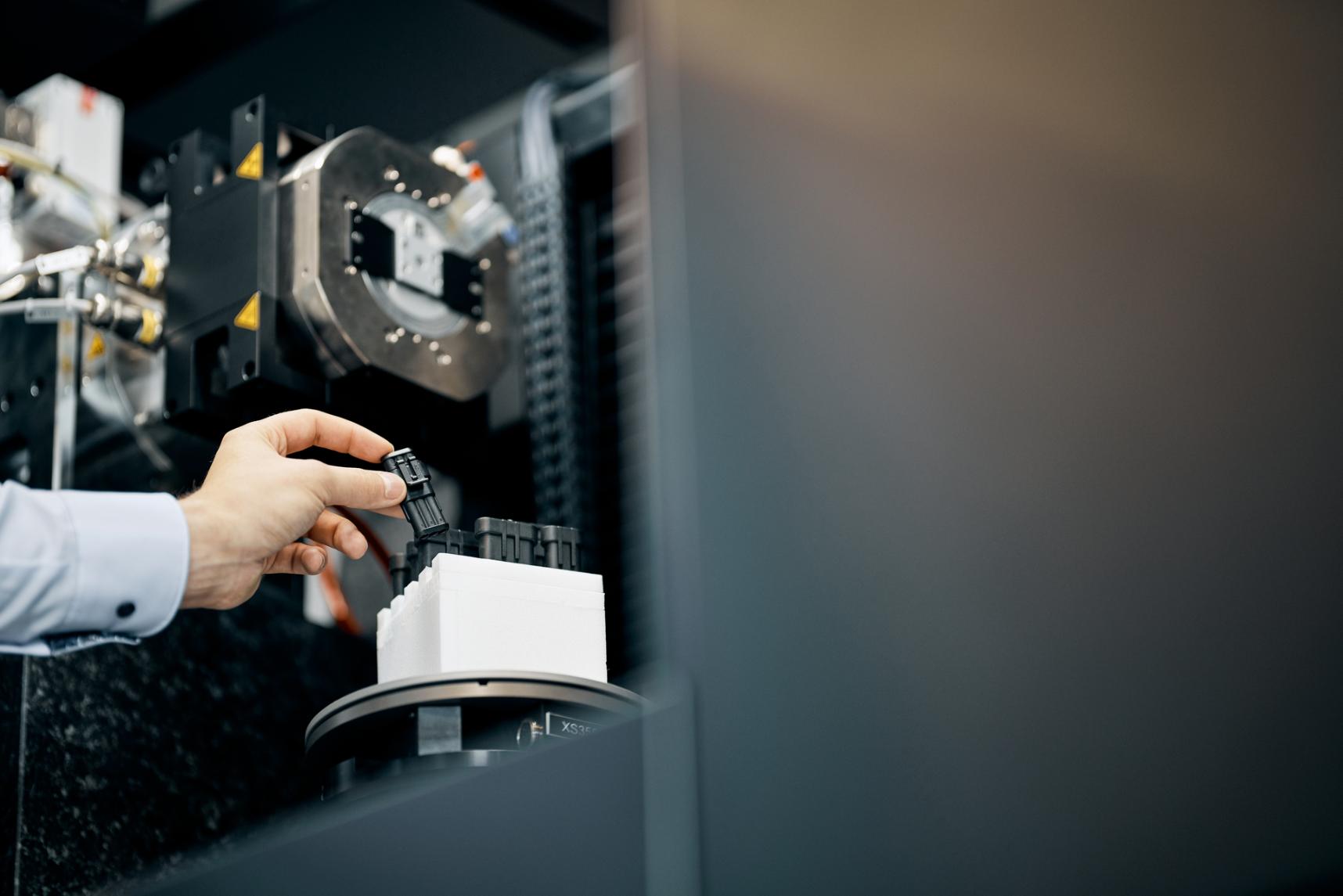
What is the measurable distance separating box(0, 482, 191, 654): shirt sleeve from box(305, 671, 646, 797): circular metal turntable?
130mm

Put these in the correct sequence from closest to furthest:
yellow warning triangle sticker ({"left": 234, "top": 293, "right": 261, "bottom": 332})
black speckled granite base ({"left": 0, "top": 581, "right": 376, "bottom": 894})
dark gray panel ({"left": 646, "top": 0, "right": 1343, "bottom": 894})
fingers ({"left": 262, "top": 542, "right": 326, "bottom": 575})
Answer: dark gray panel ({"left": 646, "top": 0, "right": 1343, "bottom": 894}) < fingers ({"left": 262, "top": 542, "right": 326, "bottom": 575}) < black speckled granite base ({"left": 0, "top": 581, "right": 376, "bottom": 894}) < yellow warning triangle sticker ({"left": 234, "top": 293, "right": 261, "bottom": 332})

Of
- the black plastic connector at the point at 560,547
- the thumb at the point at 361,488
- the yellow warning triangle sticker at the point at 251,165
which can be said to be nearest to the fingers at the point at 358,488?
the thumb at the point at 361,488

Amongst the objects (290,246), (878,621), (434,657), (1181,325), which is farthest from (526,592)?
(290,246)

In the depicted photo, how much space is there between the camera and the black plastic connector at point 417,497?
979 mm

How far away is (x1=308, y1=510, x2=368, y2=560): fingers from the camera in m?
1.07

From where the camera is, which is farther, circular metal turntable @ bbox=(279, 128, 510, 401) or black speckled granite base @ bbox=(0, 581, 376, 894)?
circular metal turntable @ bbox=(279, 128, 510, 401)

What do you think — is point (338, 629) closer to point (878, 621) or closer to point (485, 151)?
point (485, 151)

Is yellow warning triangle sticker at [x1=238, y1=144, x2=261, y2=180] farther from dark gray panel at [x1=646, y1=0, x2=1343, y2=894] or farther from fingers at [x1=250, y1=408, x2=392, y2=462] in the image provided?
dark gray panel at [x1=646, y1=0, x2=1343, y2=894]

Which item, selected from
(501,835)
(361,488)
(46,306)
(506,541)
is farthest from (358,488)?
(46,306)

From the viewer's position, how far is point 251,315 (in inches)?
50.6

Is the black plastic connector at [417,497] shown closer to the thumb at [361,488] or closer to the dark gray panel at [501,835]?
the thumb at [361,488]

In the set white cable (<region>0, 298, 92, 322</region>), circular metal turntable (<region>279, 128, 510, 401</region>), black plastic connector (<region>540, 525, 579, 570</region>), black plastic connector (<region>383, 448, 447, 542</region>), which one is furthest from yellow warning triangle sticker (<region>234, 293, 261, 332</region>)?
black plastic connector (<region>540, 525, 579, 570</region>)

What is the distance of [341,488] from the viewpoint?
0.97 m

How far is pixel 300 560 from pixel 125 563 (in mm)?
171
